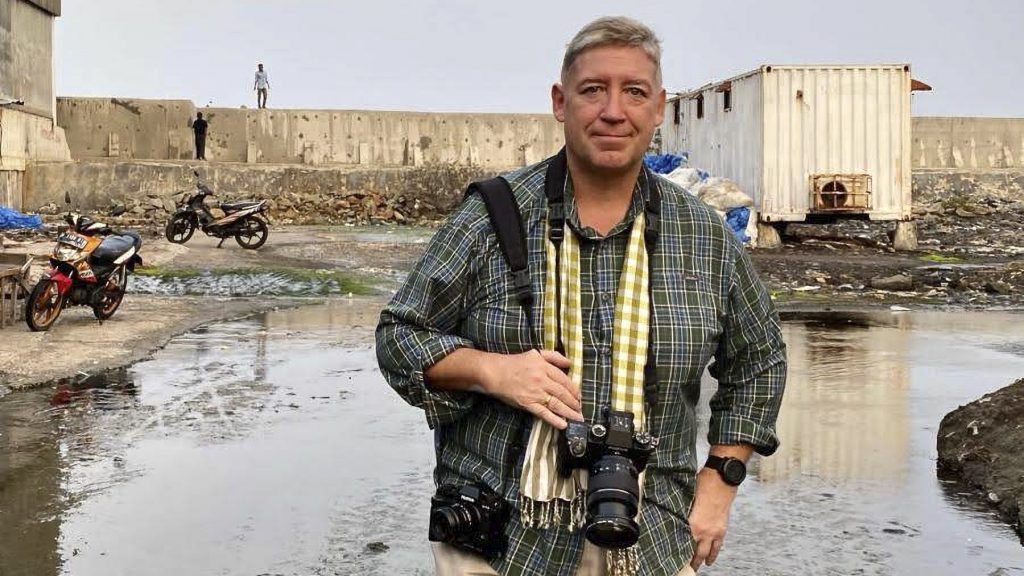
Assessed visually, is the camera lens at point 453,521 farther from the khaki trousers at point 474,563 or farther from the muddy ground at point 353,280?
the muddy ground at point 353,280

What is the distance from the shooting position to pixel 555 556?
2316mm

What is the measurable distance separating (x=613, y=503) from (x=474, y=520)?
0.27 m

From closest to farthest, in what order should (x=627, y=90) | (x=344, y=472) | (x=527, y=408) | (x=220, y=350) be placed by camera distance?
(x=527, y=408) < (x=627, y=90) < (x=344, y=472) < (x=220, y=350)

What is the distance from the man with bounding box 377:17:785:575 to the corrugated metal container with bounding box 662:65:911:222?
17664 millimetres

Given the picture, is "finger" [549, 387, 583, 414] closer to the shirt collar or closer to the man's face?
the shirt collar

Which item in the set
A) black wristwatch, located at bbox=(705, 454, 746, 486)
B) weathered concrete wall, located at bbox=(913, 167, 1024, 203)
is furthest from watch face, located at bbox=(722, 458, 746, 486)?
weathered concrete wall, located at bbox=(913, 167, 1024, 203)

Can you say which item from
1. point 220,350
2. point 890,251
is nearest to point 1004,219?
point 890,251

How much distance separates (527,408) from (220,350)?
7820 millimetres

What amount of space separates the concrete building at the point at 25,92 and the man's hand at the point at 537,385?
23.4 m

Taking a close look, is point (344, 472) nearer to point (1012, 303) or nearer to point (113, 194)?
point (1012, 303)

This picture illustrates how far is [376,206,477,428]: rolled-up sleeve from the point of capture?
2342 mm

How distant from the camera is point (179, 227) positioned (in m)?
19.7

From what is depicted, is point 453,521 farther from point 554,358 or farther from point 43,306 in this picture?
point 43,306

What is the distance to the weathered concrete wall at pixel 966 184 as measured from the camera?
98.5 ft
